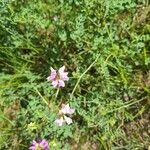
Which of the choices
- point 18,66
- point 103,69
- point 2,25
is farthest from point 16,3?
point 103,69

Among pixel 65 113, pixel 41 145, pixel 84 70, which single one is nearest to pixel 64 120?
pixel 65 113

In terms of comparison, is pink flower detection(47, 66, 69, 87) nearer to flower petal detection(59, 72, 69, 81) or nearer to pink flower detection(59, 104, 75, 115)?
flower petal detection(59, 72, 69, 81)

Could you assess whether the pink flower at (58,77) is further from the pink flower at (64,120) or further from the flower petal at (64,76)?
the pink flower at (64,120)

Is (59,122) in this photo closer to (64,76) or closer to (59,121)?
(59,121)

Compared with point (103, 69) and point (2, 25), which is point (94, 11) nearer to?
point (103, 69)

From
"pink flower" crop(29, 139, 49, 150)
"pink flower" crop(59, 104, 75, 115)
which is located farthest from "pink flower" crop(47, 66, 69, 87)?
"pink flower" crop(29, 139, 49, 150)

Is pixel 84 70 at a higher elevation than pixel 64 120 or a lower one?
higher
